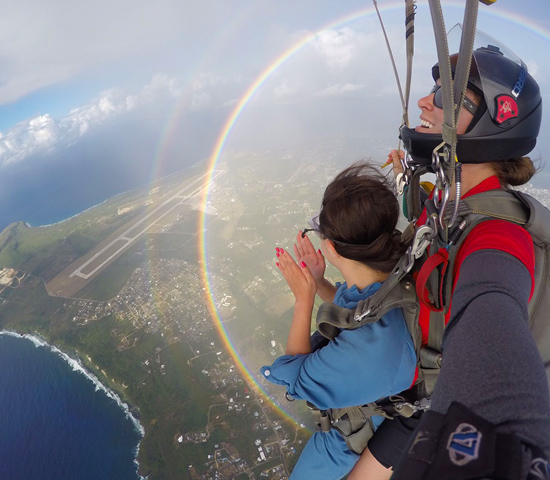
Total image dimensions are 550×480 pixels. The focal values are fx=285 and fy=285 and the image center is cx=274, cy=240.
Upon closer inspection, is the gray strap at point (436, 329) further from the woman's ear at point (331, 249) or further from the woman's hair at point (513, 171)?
the woman's hair at point (513, 171)

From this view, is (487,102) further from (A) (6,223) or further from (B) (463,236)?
(A) (6,223)

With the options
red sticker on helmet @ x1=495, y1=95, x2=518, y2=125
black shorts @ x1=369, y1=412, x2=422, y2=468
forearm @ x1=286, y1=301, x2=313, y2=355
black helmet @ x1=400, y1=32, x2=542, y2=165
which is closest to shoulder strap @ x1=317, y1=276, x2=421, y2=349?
forearm @ x1=286, y1=301, x2=313, y2=355

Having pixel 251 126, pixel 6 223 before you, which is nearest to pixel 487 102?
pixel 6 223

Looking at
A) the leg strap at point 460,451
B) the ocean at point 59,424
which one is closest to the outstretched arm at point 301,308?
the leg strap at point 460,451

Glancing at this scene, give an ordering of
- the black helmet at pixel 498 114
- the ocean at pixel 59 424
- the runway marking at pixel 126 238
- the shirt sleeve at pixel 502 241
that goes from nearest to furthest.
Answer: the shirt sleeve at pixel 502 241 → the black helmet at pixel 498 114 → the ocean at pixel 59 424 → the runway marking at pixel 126 238

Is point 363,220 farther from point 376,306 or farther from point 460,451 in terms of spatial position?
point 460,451

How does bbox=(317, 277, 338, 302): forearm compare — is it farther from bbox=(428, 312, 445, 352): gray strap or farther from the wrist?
bbox=(428, 312, 445, 352): gray strap

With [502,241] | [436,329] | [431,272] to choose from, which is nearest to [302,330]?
[436,329]
